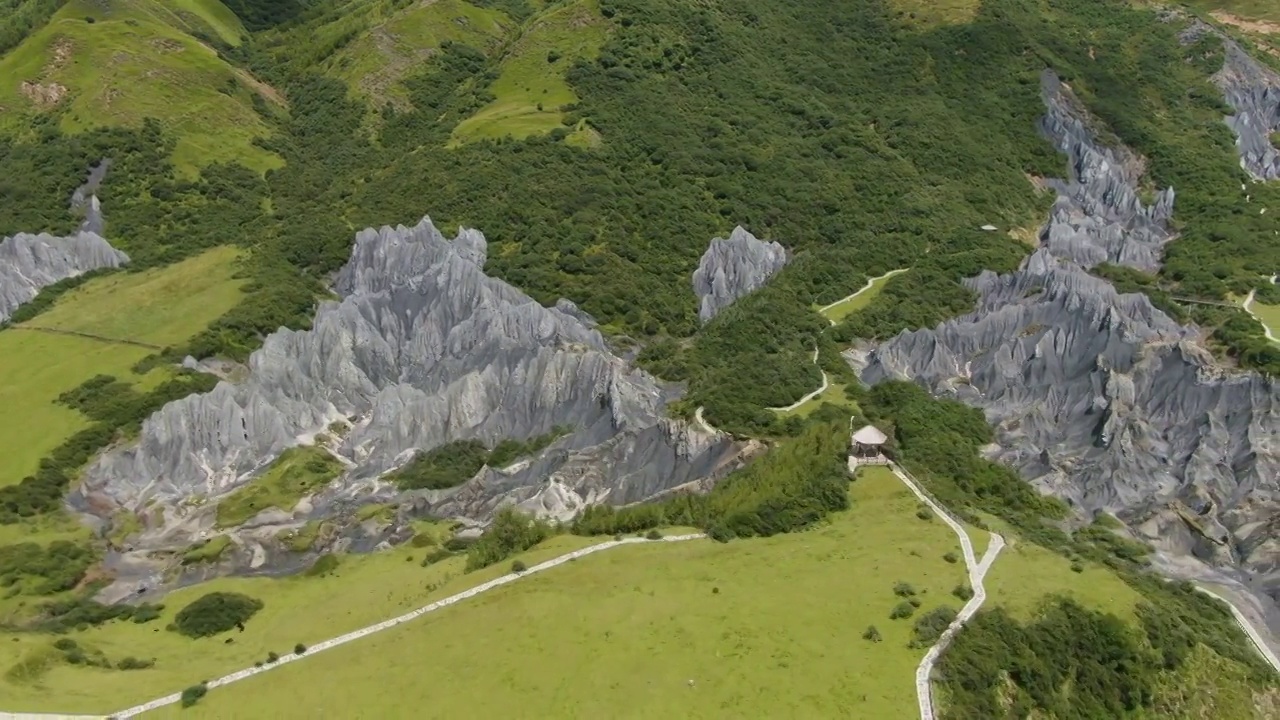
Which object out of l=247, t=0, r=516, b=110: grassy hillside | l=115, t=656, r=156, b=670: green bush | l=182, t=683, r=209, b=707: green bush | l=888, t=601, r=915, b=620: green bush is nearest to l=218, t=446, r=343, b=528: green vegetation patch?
l=115, t=656, r=156, b=670: green bush

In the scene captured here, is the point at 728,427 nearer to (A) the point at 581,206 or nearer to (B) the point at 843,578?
(B) the point at 843,578

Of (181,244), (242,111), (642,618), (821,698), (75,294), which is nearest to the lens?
(821,698)

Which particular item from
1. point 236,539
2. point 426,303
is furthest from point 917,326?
point 236,539

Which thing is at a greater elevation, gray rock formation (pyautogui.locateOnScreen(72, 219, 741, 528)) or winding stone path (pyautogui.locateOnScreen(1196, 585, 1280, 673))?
gray rock formation (pyautogui.locateOnScreen(72, 219, 741, 528))

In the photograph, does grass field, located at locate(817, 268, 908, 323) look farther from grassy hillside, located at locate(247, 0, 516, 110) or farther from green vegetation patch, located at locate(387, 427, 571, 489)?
grassy hillside, located at locate(247, 0, 516, 110)

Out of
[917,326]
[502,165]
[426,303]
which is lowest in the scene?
[917,326]

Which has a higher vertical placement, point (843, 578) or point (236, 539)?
point (843, 578)

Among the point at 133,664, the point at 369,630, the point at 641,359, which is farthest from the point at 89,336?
the point at 369,630
